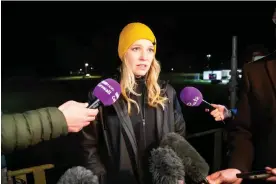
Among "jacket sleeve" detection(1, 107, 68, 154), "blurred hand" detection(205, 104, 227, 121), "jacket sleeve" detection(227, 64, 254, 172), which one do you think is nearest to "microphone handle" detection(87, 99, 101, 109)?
"jacket sleeve" detection(1, 107, 68, 154)

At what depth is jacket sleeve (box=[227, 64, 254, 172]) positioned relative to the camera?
2000 millimetres

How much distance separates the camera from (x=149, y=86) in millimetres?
2631

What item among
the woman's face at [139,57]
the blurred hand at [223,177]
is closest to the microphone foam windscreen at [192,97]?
the woman's face at [139,57]

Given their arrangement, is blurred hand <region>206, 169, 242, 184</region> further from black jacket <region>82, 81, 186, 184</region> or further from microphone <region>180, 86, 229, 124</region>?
microphone <region>180, 86, 229, 124</region>

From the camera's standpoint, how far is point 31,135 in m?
1.38

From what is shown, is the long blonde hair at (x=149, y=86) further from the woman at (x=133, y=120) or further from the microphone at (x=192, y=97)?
the microphone at (x=192, y=97)

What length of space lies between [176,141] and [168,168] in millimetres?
208

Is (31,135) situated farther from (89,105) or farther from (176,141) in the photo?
(176,141)

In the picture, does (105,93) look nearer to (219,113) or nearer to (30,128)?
(30,128)

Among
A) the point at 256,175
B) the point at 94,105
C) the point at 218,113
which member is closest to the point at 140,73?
the point at 218,113

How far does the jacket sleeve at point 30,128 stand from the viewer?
4.43ft

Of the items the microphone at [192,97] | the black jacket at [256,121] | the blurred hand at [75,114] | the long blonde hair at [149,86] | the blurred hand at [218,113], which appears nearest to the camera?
the blurred hand at [75,114]

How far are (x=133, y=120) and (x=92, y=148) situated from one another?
0.39m

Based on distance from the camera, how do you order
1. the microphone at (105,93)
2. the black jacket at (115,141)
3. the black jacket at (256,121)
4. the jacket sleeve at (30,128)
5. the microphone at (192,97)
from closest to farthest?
the jacket sleeve at (30,128) < the microphone at (105,93) < the black jacket at (256,121) < the black jacket at (115,141) < the microphone at (192,97)
